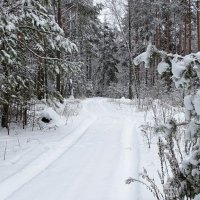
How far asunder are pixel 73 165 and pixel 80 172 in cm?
55

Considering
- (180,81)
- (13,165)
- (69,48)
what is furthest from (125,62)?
(180,81)

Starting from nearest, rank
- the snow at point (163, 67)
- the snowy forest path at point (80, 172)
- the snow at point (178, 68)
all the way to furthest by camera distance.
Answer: the snow at point (178, 68), the snow at point (163, 67), the snowy forest path at point (80, 172)

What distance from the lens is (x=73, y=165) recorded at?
21.7 feet

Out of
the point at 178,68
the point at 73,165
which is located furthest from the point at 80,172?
the point at 178,68

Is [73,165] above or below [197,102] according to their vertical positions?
below

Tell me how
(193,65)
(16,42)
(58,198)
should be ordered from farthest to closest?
(16,42), (58,198), (193,65)

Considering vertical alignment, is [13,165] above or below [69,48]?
below

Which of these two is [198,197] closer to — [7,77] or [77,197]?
[77,197]

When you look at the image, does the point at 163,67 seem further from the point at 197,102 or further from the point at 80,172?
the point at 80,172

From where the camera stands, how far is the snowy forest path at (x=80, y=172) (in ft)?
16.2

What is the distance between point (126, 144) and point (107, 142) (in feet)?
2.18

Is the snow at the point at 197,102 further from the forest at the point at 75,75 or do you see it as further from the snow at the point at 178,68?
the snow at the point at 178,68

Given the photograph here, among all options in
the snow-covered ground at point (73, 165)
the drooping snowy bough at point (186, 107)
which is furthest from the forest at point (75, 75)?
the snow-covered ground at point (73, 165)

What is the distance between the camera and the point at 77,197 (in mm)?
4816
